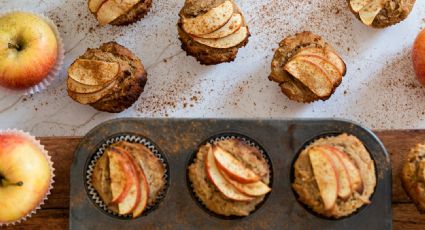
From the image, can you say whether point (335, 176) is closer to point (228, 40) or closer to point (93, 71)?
point (228, 40)

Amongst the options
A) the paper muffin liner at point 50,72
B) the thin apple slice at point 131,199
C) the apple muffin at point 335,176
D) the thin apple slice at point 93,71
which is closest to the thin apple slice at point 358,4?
the apple muffin at point 335,176

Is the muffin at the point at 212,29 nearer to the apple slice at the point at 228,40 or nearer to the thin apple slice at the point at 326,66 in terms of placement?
the apple slice at the point at 228,40

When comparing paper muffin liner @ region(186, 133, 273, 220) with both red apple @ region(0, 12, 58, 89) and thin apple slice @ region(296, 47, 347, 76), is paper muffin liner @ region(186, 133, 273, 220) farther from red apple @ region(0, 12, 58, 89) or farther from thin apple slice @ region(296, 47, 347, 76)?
red apple @ region(0, 12, 58, 89)

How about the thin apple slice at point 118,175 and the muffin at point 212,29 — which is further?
the muffin at point 212,29

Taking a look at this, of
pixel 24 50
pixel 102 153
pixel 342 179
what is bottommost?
pixel 342 179

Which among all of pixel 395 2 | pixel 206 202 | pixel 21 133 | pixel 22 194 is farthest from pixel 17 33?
pixel 395 2

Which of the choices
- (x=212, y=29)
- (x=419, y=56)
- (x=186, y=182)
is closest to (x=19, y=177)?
(x=186, y=182)

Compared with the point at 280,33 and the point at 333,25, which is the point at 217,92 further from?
the point at 333,25
